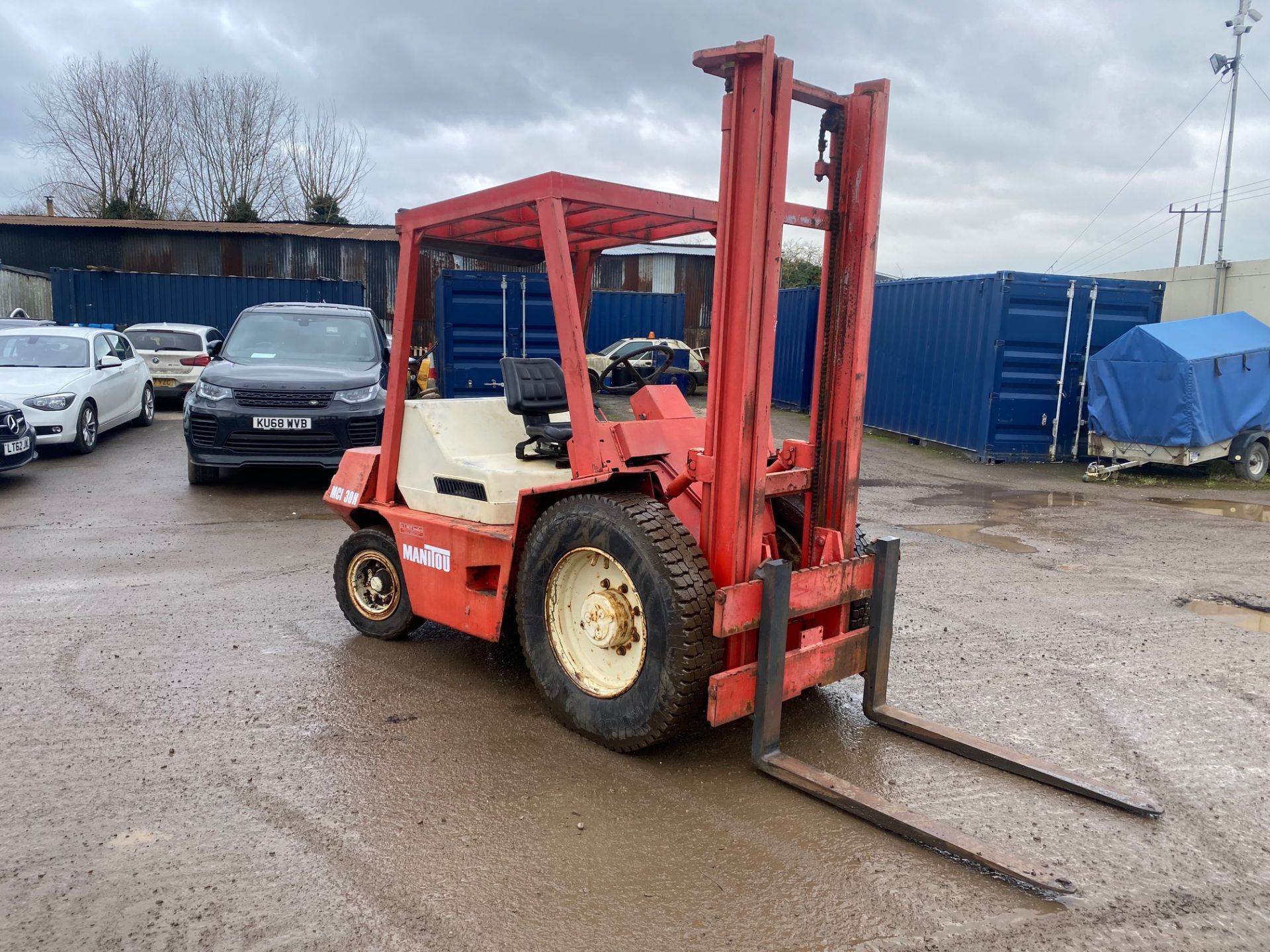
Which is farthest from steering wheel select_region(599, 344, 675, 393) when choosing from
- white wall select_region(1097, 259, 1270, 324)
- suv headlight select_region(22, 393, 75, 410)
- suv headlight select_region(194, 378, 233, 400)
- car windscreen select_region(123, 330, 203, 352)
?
car windscreen select_region(123, 330, 203, 352)

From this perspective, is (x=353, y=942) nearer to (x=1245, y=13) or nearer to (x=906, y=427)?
(x=906, y=427)

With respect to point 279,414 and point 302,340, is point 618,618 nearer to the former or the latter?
point 279,414

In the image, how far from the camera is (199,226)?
2714 cm

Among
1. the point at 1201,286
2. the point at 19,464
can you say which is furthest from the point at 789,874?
the point at 1201,286

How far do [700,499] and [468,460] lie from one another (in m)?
1.38

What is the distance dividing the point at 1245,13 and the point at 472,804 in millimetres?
25643

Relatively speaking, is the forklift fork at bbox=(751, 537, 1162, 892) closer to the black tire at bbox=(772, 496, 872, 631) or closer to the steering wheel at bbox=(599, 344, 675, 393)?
the black tire at bbox=(772, 496, 872, 631)

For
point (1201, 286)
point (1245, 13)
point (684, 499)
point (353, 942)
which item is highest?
point (1245, 13)

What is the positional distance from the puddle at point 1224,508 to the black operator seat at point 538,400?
28.1 ft

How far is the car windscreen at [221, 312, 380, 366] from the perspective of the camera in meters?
9.95

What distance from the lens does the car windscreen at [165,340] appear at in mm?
17469

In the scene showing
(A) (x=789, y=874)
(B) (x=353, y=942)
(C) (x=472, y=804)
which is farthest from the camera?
(C) (x=472, y=804)

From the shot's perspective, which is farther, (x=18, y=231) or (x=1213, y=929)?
(x=18, y=231)

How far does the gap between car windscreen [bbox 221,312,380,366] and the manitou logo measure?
5.88m
